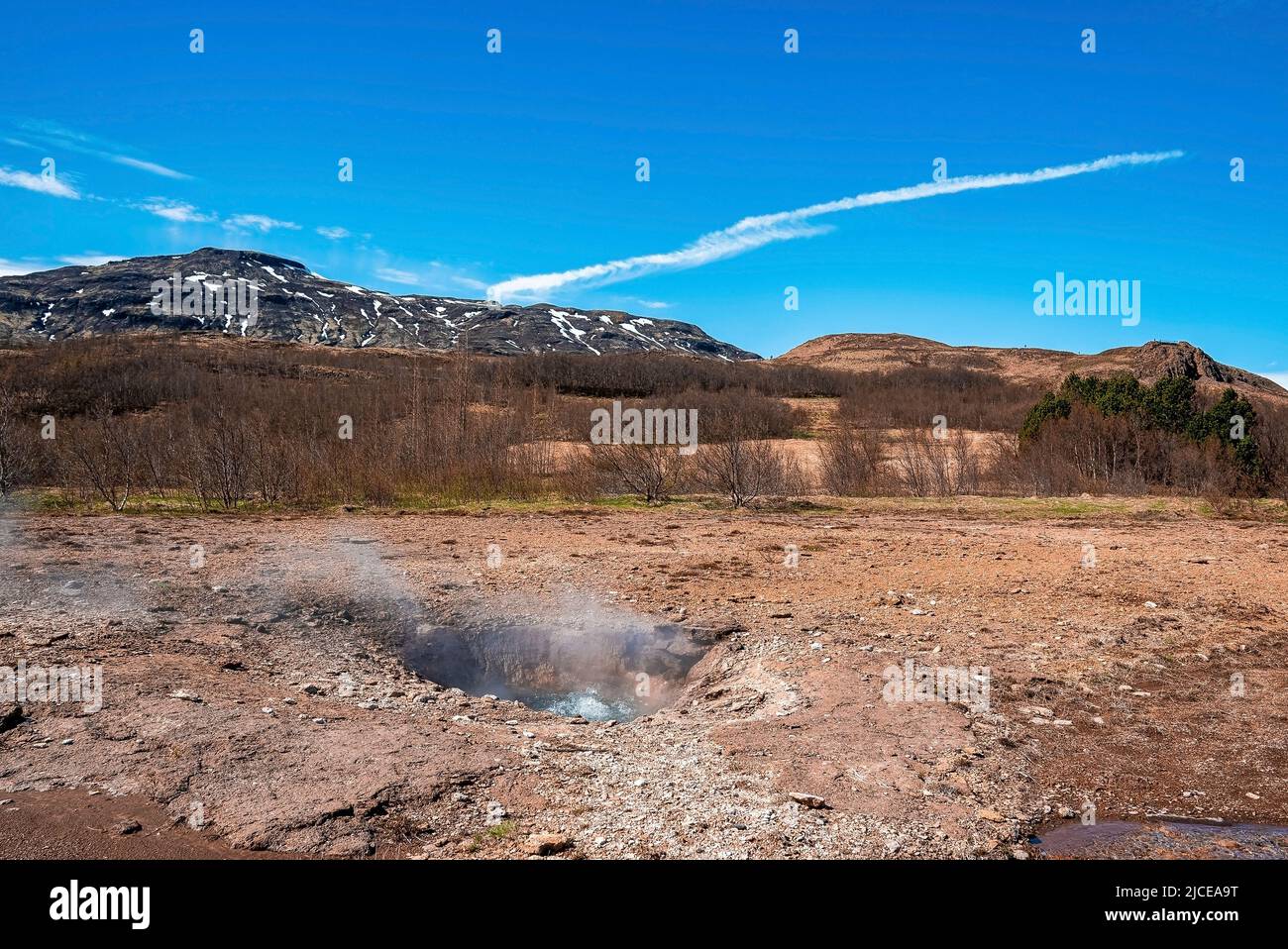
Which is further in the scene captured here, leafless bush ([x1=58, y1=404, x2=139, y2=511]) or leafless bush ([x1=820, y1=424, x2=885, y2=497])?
leafless bush ([x1=820, y1=424, x2=885, y2=497])

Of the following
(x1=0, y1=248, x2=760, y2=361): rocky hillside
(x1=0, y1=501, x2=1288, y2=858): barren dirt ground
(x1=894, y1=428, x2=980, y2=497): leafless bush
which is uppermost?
(x1=0, y1=248, x2=760, y2=361): rocky hillside

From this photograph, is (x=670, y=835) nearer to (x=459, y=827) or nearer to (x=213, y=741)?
(x=459, y=827)

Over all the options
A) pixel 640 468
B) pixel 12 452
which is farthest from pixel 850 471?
pixel 12 452

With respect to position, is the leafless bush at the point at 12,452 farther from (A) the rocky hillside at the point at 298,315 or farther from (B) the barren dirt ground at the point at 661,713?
(A) the rocky hillside at the point at 298,315

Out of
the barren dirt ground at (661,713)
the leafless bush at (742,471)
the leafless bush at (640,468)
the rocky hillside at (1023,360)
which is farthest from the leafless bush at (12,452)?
the rocky hillside at (1023,360)

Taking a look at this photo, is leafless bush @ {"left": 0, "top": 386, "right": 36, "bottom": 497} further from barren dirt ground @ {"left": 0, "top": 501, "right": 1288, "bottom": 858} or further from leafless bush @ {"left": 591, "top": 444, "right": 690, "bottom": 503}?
leafless bush @ {"left": 591, "top": 444, "right": 690, "bottom": 503}

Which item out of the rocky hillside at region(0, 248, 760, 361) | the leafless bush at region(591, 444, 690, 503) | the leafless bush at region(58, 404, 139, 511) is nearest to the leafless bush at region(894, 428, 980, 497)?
the leafless bush at region(591, 444, 690, 503)
